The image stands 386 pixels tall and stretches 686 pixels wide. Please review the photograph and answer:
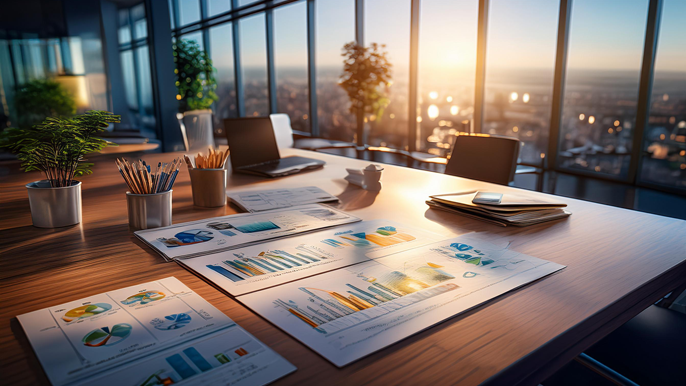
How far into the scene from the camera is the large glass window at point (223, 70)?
755 cm

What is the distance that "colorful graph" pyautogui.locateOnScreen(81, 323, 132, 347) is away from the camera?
0.56 metres

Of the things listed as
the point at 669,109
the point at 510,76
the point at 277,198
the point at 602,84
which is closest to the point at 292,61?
the point at 510,76

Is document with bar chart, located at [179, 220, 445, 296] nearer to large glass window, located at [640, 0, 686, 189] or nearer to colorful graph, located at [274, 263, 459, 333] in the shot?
colorful graph, located at [274, 263, 459, 333]

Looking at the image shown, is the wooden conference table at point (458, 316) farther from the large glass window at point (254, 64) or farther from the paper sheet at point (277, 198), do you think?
the large glass window at point (254, 64)

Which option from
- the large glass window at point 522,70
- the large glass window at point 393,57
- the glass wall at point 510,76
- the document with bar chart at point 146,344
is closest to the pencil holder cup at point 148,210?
the document with bar chart at point 146,344

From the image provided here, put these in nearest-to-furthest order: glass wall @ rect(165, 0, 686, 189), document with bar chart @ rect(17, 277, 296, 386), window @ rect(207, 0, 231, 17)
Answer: document with bar chart @ rect(17, 277, 296, 386) → glass wall @ rect(165, 0, 686, 189) → window @ rect(207, 0, 231, 17)

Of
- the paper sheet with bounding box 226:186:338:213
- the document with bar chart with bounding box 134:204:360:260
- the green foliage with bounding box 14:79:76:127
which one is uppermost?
the green foliage with bounding box 14:79:76:127

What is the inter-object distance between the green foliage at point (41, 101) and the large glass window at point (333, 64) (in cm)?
301

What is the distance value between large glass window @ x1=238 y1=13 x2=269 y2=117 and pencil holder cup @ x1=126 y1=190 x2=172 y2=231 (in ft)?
19.8

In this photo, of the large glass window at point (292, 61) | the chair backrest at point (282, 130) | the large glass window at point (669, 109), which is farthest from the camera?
the large glass window at point (292, 61)

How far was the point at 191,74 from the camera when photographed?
655cm

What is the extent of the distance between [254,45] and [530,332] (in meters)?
7.11

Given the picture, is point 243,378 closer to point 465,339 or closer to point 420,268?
point 465,339

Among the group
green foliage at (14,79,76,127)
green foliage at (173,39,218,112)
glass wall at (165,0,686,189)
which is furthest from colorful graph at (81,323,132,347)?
green foliage at (173,39,218,112)
